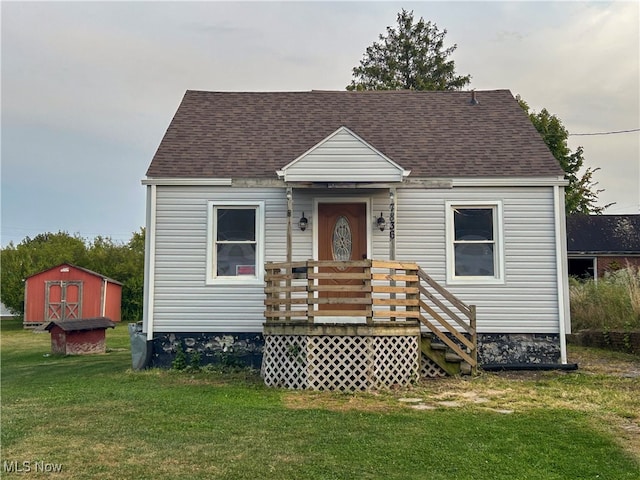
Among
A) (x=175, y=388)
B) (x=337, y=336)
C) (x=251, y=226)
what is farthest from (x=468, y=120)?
(x=175, y=388)

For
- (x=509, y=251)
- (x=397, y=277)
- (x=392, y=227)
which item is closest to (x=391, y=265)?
(x=397, y=277)

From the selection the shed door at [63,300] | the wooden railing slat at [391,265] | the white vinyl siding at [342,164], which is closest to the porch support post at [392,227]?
the white vinyl siding at [342,164]

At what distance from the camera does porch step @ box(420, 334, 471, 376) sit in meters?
9.37

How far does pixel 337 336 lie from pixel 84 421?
349cm

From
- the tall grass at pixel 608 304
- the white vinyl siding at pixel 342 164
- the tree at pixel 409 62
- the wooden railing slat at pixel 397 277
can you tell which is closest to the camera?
the wooden railing slat at pixel 397 277

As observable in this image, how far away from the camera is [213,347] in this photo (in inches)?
412

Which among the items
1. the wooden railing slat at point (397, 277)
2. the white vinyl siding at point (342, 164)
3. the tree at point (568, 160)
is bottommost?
the wooden railing slat at point (397, 277)

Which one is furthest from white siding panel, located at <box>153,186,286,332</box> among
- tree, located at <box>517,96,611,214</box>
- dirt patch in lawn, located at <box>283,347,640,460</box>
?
tree, located at <box>517,96,611,214</box>

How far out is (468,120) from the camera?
1212 centimetres

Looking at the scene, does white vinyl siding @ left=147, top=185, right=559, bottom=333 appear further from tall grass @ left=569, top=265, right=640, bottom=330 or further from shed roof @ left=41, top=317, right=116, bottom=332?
shed roof @ left=41, top=317, right=116, bottom=332

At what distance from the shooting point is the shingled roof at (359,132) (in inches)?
426

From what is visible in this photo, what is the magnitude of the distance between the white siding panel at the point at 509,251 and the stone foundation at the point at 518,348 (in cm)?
11

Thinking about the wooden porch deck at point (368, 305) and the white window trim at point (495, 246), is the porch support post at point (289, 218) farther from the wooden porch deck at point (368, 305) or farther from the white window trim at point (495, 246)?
the white window trim at point (495, 246)

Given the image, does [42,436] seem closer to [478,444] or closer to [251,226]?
[478,444]
